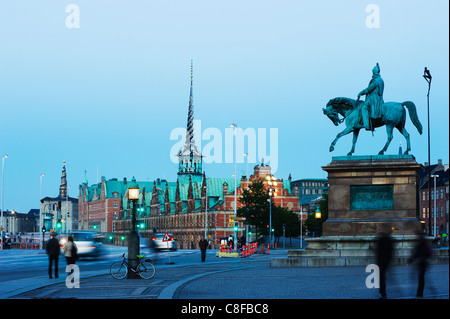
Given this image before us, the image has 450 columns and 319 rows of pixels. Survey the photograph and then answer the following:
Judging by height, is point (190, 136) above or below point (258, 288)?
above

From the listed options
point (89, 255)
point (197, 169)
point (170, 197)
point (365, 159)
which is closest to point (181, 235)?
point (170, 197)

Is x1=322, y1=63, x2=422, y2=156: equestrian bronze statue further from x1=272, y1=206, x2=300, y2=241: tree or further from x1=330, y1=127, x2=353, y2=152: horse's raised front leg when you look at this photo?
x1=272, y1=206, x2=300, y2=241: tree

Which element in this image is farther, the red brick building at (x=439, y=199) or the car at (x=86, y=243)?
the red brick building at (x=439, y=199)

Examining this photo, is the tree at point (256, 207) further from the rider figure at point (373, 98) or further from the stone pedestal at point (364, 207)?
the stone pedestal at point (364, 207)

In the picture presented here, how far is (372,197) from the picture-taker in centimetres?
3406

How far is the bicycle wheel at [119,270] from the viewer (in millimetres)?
27127

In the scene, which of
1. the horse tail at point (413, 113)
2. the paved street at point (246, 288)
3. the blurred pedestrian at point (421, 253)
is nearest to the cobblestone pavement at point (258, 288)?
the paved street at point (246, 288)

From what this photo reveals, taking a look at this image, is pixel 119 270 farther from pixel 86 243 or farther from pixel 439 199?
pixel 439 199

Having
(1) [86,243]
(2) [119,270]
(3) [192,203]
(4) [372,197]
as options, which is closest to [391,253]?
(2) [119,270]

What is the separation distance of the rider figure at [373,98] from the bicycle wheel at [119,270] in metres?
14.8

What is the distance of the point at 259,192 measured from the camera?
302 feet

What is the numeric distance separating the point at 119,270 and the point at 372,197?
41.9ft
